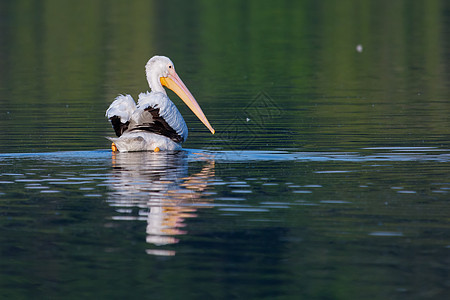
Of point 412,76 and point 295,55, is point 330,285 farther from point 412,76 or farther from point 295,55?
point 295,55

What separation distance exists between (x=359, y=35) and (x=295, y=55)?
10.1 m

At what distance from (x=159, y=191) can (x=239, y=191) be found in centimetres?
93

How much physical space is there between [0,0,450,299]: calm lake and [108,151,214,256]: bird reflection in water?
1.2 inches

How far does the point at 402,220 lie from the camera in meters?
9.84

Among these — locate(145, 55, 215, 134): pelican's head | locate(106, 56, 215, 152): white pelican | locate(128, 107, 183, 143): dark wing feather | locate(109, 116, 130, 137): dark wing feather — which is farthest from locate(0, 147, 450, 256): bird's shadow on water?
locate(145, 55, 215, 134): pelican's head

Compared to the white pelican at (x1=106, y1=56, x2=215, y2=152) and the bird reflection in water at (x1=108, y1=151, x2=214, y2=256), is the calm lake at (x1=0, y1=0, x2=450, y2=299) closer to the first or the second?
the bird reflection in water at (x1=108, y1=151, x2=214, y2=256)

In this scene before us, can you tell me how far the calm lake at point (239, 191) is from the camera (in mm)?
8109

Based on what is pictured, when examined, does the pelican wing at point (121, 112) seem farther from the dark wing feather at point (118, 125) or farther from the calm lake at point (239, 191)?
the calm lake at point (239, 191)

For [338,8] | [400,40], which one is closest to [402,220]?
[400,40]

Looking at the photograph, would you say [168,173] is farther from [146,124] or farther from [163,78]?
[163,78]

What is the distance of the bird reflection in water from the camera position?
967cm

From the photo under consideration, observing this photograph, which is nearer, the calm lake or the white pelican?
the calm lake

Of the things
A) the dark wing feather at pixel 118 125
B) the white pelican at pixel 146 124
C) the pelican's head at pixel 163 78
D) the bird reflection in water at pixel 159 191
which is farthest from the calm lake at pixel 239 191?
the pelican's head at pixel 163 78

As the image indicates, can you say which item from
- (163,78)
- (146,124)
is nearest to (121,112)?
(146,124)
